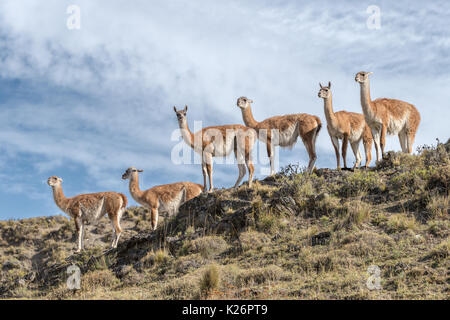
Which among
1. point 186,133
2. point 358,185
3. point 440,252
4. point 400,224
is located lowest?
point 440,252

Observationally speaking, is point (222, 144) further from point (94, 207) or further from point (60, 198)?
point (60, 198)

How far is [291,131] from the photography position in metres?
16.8

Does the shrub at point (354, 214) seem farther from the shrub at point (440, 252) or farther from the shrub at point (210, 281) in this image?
the shrub at point (210, 281)

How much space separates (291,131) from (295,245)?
209 inches

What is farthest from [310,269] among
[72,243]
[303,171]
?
[72,243]

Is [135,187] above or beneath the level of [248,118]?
beneath

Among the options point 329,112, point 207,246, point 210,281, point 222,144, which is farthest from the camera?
point 329,112

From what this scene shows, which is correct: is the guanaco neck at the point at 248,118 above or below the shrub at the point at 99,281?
above

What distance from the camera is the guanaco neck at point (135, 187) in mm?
17656

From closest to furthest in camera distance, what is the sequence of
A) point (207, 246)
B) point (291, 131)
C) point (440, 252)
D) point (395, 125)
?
point (440, 252) < point (207, 246) < point (291, 131) < point (395, 125)

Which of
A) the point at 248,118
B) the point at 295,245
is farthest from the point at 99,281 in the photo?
the point at 248,118

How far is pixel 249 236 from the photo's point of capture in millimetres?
13469

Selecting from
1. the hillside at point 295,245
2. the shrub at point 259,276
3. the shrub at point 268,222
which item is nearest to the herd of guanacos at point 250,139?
the hillside at point 295,245
